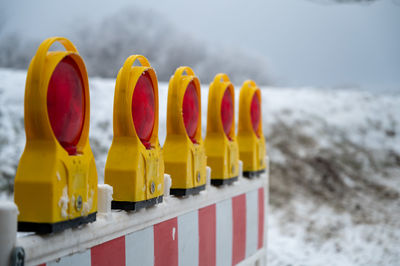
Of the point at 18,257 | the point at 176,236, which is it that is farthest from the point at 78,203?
the point at 176,236

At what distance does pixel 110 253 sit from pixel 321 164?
622 cm

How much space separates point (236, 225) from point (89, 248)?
1.33m

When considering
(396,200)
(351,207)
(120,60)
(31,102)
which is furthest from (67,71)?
(120,60)

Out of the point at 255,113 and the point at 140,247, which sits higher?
the point at 255,113

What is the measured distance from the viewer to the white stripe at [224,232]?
247 cm

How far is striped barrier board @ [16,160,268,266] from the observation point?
1.40m

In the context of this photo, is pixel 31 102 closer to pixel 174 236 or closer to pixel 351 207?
pixel 174 236

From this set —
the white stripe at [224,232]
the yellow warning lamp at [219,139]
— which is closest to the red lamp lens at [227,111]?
the yellow warning lamp at [219,139]

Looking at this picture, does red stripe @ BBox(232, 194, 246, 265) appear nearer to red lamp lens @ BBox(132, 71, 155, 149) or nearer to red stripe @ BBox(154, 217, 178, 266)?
red stripe @ BBox(154, 217, 178, 266)

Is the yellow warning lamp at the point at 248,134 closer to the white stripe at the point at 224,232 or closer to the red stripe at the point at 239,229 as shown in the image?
the red stripe at the point at 239,229

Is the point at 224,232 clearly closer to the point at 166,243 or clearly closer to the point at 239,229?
the point at 239,229

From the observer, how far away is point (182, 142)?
2.16 metres

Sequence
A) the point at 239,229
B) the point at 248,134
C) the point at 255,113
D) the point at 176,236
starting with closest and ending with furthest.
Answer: the point at 176,236
the point at 239,229
the point at 248,134
the point at 255,113

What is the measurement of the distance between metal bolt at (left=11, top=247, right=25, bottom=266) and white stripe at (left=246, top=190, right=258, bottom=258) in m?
1.81
